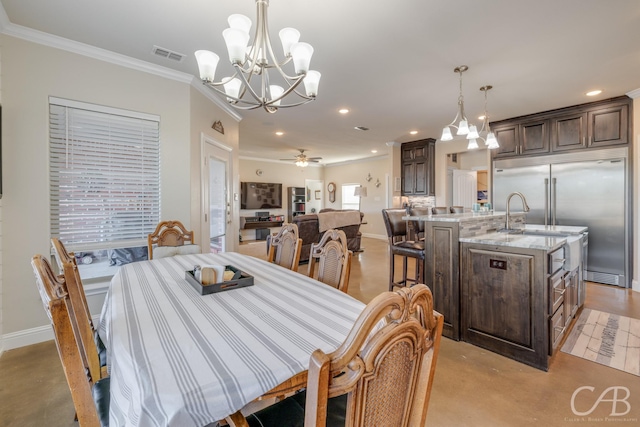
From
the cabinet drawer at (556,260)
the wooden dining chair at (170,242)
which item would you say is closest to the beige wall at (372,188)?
the cabinet drawer at (556,260)

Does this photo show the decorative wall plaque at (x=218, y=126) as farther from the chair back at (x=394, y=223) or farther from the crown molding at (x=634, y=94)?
the crown molding at (x=634, y=94)

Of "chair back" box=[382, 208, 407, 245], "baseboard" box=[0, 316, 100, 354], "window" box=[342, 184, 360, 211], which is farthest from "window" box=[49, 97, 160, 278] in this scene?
"window" box=[342, 184, 360, 211]

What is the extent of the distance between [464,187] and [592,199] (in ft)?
9.16

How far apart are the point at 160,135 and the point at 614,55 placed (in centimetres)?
466

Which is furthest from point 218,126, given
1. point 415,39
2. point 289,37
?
point 415,39

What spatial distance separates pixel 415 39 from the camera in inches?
94.5

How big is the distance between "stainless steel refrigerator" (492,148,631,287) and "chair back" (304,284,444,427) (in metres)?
4.96

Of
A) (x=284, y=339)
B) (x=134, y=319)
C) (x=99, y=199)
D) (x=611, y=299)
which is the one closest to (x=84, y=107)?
(x=99, y=199)

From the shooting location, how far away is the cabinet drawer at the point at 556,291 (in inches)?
79.1

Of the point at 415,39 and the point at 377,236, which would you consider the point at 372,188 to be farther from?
the point at 415,39

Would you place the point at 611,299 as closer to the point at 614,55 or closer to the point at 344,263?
the point at 614,55

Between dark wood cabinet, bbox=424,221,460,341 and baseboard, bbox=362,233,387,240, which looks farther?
baseboard, bbox=362,233,387,240

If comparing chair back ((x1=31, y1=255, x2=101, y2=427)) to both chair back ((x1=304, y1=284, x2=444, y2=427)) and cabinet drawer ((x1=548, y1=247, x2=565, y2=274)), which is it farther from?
cabinet drawer ((x1=548, y1=247, x2=565, y2=274))

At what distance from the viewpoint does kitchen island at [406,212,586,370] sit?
78.6 inches
